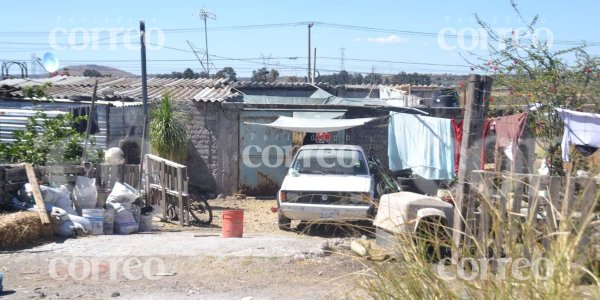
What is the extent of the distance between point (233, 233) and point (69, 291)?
3.71 m

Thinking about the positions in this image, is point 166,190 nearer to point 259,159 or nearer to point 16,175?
point 16,175

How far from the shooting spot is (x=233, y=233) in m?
10.5

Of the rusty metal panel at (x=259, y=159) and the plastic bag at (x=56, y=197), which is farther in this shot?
the rusty metal panel at (x=259, y=159)

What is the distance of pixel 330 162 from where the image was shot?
502 inches

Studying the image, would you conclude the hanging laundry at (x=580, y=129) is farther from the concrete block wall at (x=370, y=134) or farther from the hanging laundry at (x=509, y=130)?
the concrete block wall at (x=370, y=134)

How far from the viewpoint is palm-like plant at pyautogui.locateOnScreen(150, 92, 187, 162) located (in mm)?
Result: 16219

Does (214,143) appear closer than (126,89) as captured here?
Yes

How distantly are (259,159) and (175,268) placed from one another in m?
9.58

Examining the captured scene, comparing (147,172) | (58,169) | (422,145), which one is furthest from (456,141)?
(58,169)

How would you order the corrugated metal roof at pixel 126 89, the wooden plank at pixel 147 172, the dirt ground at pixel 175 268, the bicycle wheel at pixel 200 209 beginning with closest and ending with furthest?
the dirt ground at pixel 175 268, the bicycle wheel at pixel 200 209, the wooden plank at pixel 147 172, the corrugated metal roof at pixel 126 89

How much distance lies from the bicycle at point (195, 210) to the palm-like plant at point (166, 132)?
2.59 metres

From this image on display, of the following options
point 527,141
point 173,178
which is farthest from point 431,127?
point 173,178

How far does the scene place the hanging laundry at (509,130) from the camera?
11.3 metres

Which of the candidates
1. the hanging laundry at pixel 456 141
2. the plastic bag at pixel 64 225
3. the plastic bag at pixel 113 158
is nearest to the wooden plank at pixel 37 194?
the plastic bag at pixel 64 225
